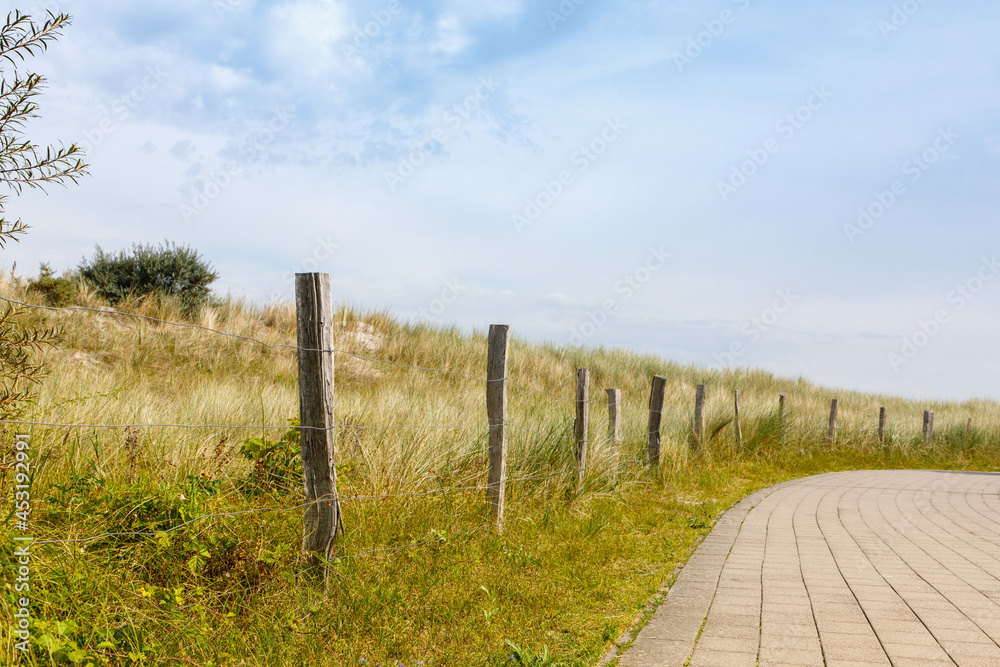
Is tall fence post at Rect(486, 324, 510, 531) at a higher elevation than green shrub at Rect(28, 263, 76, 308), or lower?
lower

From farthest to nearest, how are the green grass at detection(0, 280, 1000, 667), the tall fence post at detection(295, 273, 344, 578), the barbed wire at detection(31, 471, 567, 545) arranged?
the tall fence post at detection(295, 273, 344, 578), the green grass at detection(0, 280, 1000, 667), the barbed wire at detection(31, 471, 567, 545)

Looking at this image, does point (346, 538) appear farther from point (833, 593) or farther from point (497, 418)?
point (833, 593)

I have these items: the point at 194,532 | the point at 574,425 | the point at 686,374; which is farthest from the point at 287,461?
the point at 686,374

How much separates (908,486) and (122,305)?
18450 millimetres

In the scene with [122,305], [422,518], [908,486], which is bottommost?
[908,486]

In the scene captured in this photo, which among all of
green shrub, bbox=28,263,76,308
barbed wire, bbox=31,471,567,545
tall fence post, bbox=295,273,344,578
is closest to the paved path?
barbed wire, bbox=31,471,567,545

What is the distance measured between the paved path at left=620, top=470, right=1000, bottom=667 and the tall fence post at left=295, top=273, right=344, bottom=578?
2.18m

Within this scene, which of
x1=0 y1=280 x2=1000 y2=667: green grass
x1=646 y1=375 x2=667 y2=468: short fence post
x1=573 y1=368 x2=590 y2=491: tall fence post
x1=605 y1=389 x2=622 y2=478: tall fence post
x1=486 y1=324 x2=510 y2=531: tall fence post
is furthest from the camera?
x1=646 y1=375 x2=667 y2=468: short fence post

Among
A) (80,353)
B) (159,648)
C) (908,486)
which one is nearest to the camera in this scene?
(159,648)

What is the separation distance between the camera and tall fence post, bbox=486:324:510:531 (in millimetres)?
6781

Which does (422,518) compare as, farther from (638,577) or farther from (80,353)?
(80,353)

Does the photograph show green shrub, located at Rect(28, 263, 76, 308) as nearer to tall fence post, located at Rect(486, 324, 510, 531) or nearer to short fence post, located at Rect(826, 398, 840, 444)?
tall fence post, located at Rect(486, 324, 510, 531)

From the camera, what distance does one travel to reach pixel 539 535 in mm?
6645

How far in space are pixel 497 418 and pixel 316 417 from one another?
2617 mm
